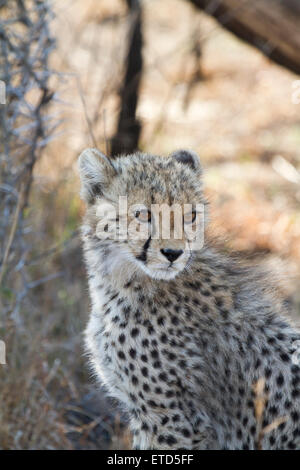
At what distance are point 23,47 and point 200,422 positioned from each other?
97.9 inches

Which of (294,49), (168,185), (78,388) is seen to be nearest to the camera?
(168,185)

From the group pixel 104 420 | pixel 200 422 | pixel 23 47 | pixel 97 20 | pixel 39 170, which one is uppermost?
pixel 97 20

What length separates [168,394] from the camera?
3.18 m

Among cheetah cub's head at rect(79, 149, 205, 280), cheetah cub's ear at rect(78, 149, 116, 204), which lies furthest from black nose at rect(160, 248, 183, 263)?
cheetah cub's ear at rect(78, 149, 116, 204)

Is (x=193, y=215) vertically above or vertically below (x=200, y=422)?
above

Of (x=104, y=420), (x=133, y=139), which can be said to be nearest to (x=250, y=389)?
(x=104, y=420)

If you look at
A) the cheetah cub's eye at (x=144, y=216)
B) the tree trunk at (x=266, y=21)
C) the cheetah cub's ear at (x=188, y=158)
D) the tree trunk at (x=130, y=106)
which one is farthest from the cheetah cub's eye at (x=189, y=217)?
the tree trunk at (x=130, y=106)

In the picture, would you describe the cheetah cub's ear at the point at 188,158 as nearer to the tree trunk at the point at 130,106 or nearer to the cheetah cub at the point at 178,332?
the cheetah cub at the point at 178,332

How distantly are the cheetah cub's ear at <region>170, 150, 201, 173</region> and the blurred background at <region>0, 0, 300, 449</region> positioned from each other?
286mm

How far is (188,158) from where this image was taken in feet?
11.6

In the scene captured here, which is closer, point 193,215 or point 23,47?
point 193,215

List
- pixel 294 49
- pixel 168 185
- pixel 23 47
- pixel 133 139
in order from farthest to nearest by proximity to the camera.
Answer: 1. pixel 133 139
2. pixel 294 49
3. pixel 23 47
4. pixel 168 185

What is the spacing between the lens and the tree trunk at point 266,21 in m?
5.31

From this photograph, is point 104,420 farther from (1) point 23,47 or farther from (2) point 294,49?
(2) point 294,49
